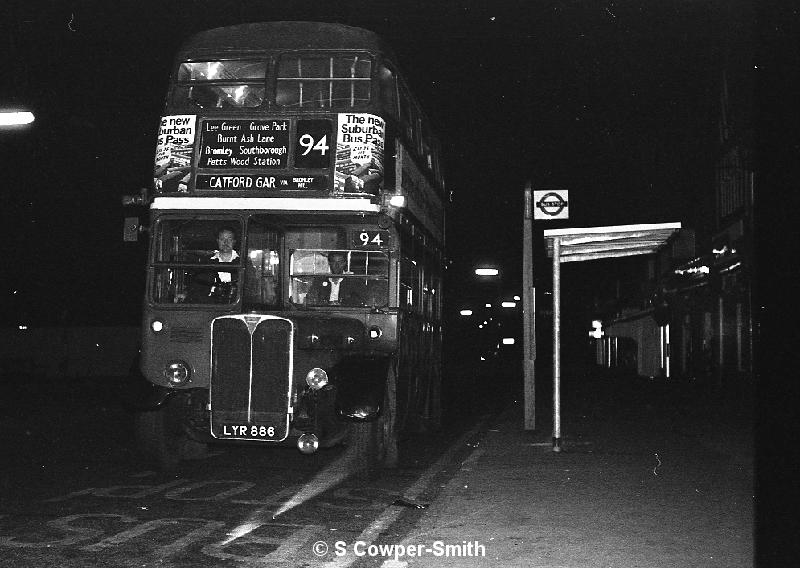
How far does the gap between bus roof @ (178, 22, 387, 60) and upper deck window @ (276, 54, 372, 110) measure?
6.7 inches

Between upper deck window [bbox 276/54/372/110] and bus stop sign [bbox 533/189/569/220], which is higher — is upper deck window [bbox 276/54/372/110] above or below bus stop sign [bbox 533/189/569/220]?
above

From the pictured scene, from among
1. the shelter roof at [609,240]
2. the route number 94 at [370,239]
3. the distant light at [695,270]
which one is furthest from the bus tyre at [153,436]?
the distant light at [695,270]

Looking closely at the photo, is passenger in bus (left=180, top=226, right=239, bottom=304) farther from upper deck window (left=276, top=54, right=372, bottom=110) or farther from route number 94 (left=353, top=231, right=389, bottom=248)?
upper deck window (left=276, top=54, right=372, bottom=110)

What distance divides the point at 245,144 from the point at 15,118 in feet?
15.5

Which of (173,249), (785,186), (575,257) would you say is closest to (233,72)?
(173,249)

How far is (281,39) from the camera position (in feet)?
39.0

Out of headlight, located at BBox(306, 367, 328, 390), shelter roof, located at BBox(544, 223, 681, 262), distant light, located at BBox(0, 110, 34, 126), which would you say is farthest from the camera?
distant light, located at BBox(0, 110, 34, 126)

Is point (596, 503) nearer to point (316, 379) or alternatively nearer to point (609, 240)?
point (316, 379)

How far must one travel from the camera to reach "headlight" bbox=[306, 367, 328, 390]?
1102 cm

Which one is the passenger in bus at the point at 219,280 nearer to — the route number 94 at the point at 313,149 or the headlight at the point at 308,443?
the route number 94 at the point at 313,149

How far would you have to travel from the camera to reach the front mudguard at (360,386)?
1048 centimetres

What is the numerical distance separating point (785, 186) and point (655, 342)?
44869 millimetres

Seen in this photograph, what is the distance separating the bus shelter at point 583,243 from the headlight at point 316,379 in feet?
11.2

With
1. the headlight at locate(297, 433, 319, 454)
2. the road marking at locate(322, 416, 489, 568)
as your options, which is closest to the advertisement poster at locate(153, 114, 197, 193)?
the headlight at locate(297, 433, 319, 454)
